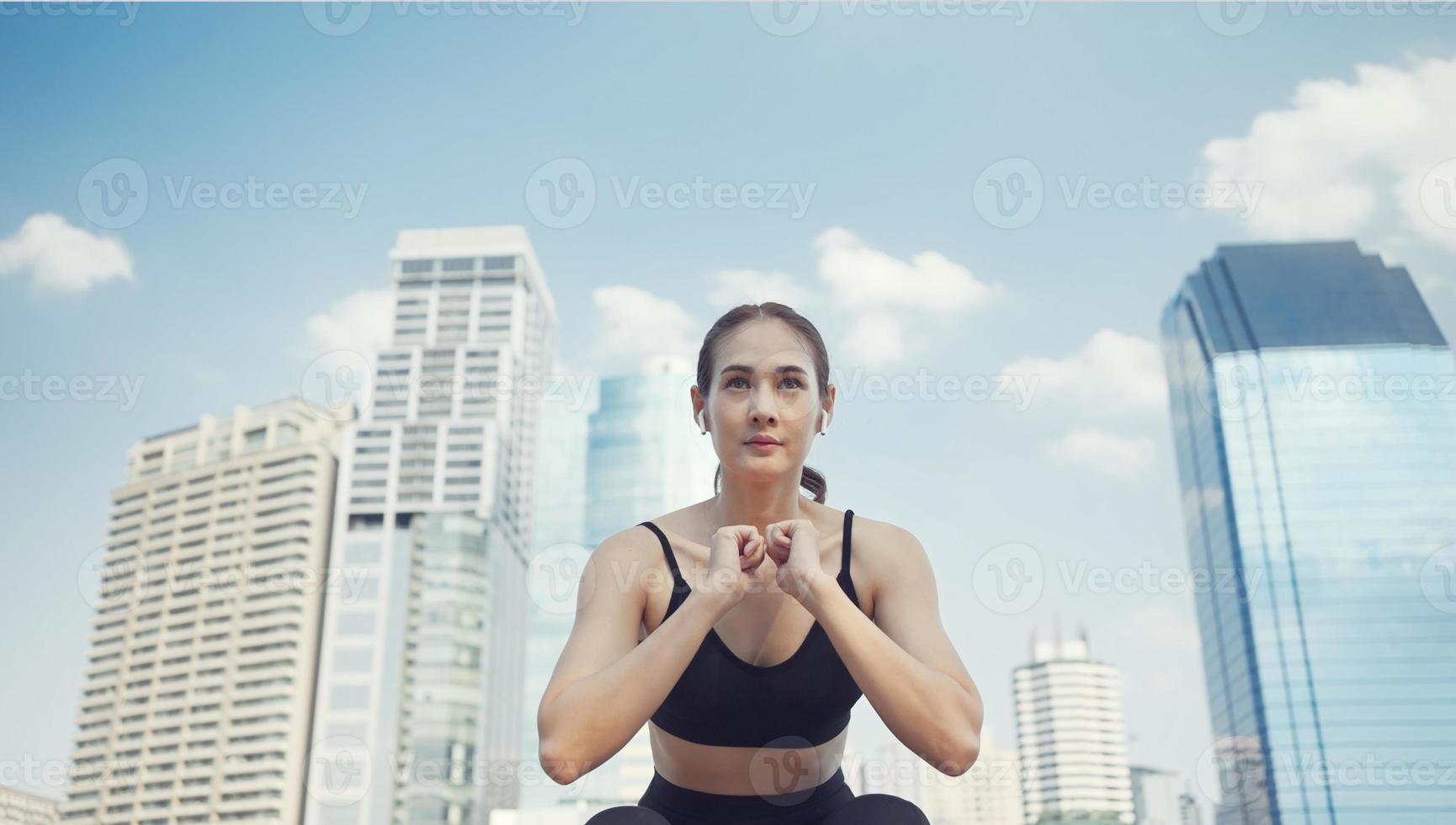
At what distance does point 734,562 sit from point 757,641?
0.69 feet

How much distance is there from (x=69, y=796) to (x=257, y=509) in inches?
1043

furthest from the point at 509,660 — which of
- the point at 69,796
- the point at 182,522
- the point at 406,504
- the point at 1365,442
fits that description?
the point at 1365,442

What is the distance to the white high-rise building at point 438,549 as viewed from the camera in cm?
7362

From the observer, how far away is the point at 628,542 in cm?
168

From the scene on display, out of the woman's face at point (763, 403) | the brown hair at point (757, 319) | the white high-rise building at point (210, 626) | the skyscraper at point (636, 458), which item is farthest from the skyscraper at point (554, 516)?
the woman's face at point (763, 403)

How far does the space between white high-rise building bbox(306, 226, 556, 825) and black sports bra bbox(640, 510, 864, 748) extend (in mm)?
76437

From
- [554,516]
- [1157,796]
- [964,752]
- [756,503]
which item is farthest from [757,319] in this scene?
[1157,796]

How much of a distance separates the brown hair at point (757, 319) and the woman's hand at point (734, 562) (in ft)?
0.68

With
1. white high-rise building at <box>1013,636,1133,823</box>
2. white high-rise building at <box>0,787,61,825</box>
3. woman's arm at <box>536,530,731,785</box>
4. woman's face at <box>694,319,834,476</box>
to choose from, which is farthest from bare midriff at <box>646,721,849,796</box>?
white high-rise building at <box>1013,636,1133,823</box>

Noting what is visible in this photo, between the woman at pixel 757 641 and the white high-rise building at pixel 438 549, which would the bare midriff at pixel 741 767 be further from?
the white high-rise building at pixel 438 549

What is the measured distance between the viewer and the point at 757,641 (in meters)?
1.64

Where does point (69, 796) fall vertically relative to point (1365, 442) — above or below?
below

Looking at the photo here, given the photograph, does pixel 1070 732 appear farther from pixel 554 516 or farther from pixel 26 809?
pixel 26 809

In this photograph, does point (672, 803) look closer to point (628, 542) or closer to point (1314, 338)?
point (628, 542)
